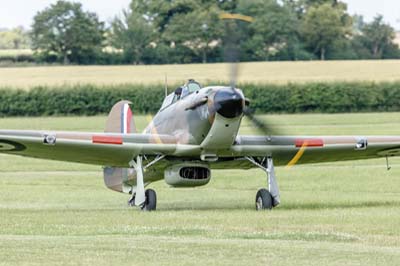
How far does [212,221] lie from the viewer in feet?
61.4

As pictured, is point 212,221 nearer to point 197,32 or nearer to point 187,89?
point 187,89

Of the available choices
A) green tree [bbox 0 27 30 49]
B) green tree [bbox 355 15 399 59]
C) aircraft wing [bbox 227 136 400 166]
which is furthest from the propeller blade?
green tree [bbox 0 27 30 49]

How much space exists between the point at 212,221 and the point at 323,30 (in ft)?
239

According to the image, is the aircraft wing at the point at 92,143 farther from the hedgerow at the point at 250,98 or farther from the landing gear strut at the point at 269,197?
the hedgerow at the point at 250,98

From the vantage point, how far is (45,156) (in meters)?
23.6

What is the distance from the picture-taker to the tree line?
279 feet

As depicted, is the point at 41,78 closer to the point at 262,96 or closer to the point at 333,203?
the point at 262,96

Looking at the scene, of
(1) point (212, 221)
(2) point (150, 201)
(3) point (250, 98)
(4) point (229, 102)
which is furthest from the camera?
(3) point (250, 98)

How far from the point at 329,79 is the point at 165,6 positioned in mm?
25437

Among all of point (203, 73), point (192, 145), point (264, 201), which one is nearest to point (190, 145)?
point (192, 145)

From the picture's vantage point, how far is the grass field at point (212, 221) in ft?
44.1

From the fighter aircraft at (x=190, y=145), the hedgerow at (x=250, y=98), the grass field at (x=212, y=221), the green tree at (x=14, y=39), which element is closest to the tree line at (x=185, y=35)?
the hedgerow at (x=250, y=98)

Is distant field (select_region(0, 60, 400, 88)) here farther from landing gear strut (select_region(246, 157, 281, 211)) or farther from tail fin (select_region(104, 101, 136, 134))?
landing gear strut (select_region(246, 157, 281, 211))

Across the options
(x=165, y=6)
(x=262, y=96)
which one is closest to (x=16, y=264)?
(x=262, y=96)
